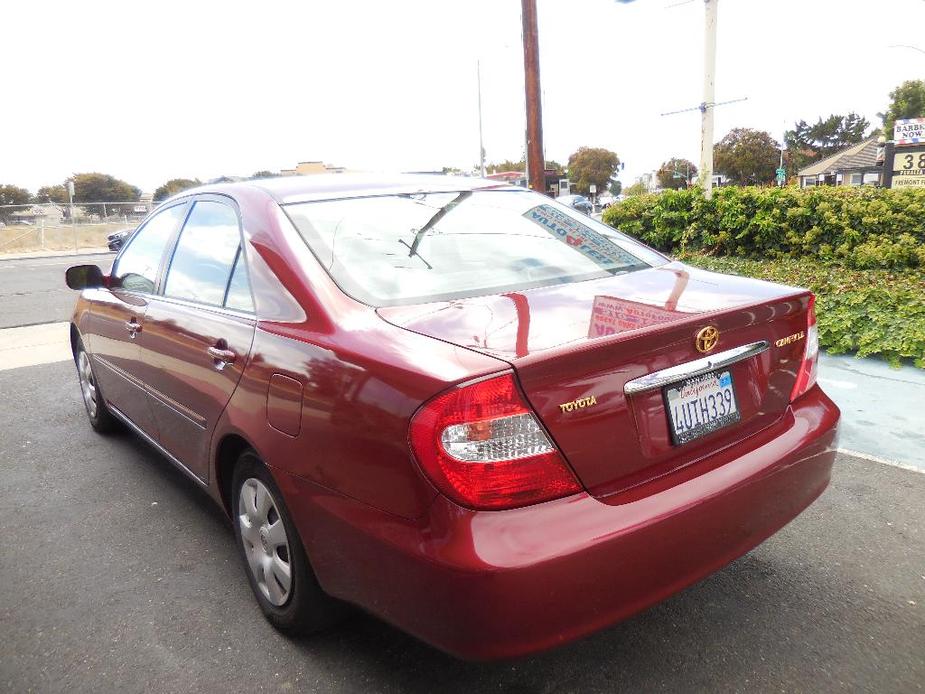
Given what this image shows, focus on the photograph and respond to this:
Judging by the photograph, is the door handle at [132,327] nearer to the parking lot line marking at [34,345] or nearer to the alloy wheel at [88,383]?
the alloy wheel at [88,383]

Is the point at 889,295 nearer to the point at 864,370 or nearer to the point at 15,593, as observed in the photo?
the point at 864,370

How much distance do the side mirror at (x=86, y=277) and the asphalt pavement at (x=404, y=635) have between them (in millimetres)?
1258

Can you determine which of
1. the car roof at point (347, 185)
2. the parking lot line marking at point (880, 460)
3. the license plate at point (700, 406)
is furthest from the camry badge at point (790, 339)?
the parking lot line marking at point (880, 460)

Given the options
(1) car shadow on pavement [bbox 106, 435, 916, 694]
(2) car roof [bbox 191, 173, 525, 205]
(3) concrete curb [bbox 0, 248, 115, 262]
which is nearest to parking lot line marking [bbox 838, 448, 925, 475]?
(1) car shadow on pavement [bbox 106, 435, 916, 694]

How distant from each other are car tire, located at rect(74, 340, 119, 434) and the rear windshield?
8.76 ft

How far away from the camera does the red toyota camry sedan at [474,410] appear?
1834 millimetres

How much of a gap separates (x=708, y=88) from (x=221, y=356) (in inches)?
461

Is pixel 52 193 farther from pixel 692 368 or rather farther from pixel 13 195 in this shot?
pixel 692 368

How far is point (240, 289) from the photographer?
9.00ft

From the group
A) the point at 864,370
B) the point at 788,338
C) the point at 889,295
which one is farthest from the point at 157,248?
the point at 889,295

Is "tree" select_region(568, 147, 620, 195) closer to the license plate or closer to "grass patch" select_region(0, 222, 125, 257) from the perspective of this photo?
"grass patch" select_region(0, 222, 125, 257)

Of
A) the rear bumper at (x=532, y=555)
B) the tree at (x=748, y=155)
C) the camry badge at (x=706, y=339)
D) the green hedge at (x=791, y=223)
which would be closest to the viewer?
the rear bumper at (x=532, y=555)

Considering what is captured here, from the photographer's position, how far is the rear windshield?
2.45 metres

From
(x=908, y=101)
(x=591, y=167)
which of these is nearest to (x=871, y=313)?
(x=908, y=101)
